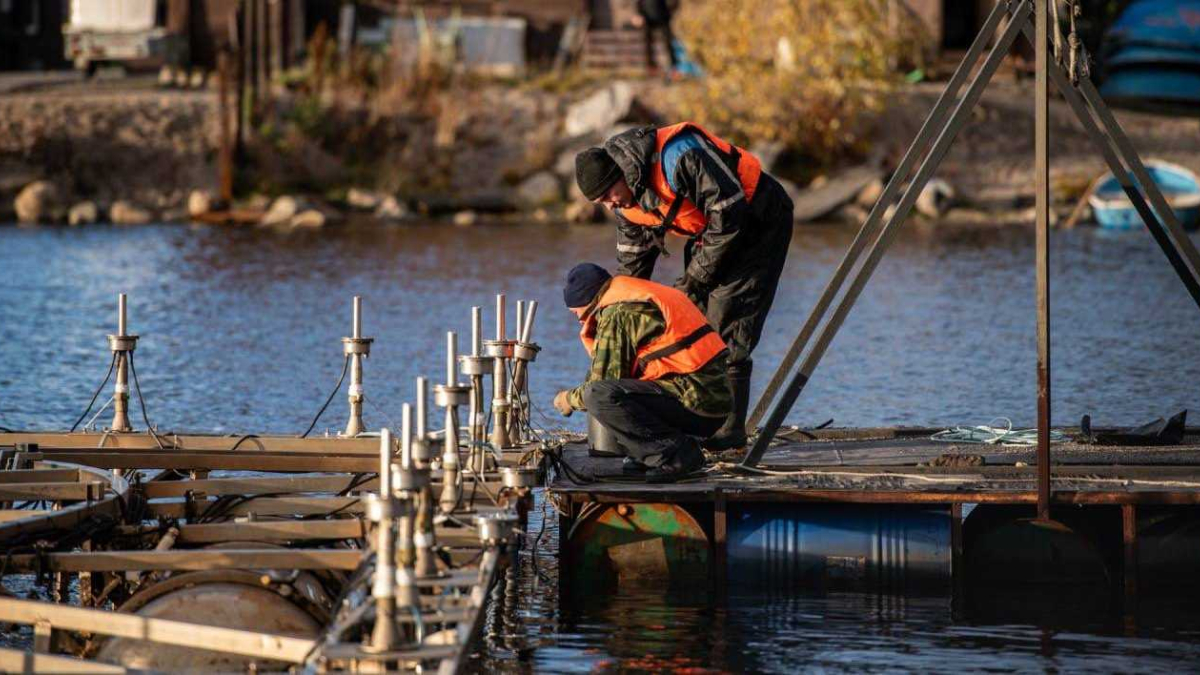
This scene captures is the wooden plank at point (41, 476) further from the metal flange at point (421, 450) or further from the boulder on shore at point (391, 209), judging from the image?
the boulder on shore at point (391, 209)

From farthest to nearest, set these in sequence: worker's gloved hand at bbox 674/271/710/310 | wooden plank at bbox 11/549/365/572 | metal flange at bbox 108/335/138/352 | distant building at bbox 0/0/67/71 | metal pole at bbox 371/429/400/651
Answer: distant building at bbox 0/0/67/71
metal flange at bbox 108/335/138/352
worker's gloved hand at bbox 674/271/710/310
wooden plank at bbox 11/549/365/572
metal pole at bbox 371/429/400/651

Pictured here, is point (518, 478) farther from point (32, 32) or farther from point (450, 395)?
point (32, 32)

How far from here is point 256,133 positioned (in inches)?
1469

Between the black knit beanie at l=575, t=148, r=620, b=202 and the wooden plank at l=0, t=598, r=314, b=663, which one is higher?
the black knit beanie at l=575, t=148, r=620, b=202

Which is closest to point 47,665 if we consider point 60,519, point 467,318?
point 60,519

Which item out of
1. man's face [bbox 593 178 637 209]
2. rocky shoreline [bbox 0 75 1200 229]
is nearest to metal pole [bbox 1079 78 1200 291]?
man's face [bbox 593 178 637 209]

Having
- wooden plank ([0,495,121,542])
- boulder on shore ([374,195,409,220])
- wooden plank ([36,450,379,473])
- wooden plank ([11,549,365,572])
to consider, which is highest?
boulder on shore ([374,195,409,220])

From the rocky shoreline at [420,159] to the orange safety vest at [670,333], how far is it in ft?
83.1

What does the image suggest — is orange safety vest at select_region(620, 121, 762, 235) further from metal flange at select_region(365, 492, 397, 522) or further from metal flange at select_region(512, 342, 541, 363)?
metal flange at select_region(365, 492, 397, 522)

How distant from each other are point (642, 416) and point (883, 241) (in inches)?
72.2

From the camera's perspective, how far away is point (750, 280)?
11.7m

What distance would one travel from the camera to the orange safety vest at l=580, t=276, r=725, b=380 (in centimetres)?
1071

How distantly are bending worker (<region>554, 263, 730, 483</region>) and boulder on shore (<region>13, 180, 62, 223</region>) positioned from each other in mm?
27285

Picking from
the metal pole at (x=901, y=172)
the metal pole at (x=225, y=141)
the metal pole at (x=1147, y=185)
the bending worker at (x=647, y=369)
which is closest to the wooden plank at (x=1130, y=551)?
the metal pole at (x=1147, y=185)
